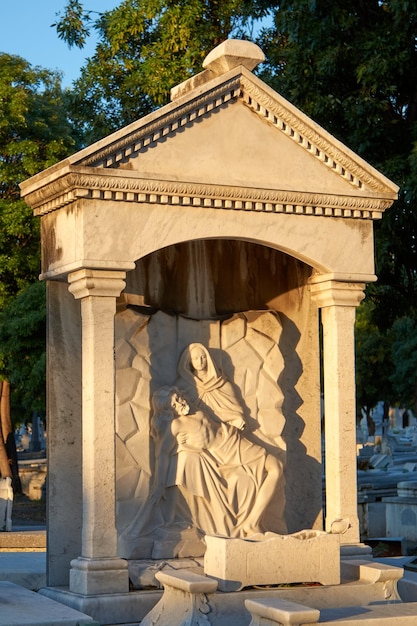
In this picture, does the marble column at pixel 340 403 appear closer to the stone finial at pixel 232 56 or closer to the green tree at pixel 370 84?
the stone finial at pixel 232 56

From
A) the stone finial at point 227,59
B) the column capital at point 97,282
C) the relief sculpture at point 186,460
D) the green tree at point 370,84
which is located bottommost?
the relief sculpture at point 186,460

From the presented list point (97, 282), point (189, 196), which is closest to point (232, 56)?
point (189, 196)

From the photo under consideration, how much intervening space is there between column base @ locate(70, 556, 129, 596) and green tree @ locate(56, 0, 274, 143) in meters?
11.5

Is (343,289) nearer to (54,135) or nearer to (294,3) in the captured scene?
(294,3)

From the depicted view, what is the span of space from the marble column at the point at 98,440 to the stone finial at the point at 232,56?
2.03 m

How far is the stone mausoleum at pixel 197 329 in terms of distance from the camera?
8430 millimetres

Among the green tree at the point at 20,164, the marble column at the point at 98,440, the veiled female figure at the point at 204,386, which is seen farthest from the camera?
the green tree at the point at 20,164

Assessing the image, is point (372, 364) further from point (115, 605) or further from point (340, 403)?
point (115, 605)

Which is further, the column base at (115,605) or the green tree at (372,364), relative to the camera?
the green tree at (372,364)

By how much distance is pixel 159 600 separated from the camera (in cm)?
814

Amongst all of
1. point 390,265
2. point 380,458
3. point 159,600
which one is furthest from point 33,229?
point 159,600

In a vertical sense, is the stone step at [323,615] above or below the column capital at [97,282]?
below

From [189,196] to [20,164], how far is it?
61.7ft

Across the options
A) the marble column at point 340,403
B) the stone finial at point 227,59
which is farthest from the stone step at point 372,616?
the stone finial at point 227,59
